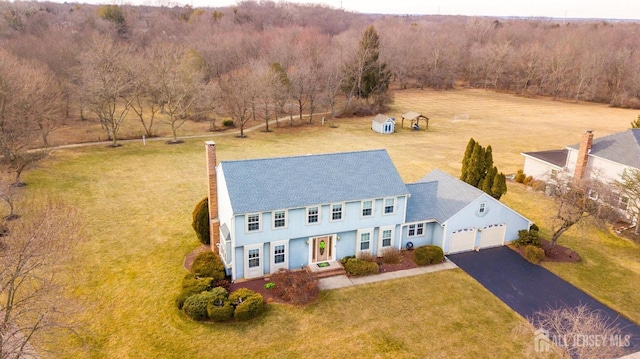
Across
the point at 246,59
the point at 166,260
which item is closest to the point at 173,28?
the point at 246,59

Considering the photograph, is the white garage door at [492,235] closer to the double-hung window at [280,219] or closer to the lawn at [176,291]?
the lawn at [176,291]

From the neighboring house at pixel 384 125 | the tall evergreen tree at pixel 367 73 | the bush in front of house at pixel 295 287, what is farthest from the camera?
the tall evergreen tree at pixel 367 73

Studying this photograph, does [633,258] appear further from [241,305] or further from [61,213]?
[61,213]

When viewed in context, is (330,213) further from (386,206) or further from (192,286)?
(192,286)

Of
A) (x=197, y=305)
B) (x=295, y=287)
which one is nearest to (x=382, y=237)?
(x=295, y=287)

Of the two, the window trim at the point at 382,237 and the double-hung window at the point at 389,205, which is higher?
the double-hung window at the point at 389,205

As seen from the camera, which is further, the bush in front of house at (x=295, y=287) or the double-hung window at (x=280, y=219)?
the double-hung window at (x=280, y=219)

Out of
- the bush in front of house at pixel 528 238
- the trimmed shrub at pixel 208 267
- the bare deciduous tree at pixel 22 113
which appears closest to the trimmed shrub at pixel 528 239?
the bush in front of house at pixel 528 238
